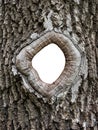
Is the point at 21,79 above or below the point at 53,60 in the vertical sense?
below

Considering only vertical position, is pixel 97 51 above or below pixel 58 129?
above

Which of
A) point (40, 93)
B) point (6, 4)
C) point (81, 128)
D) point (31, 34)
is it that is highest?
point (6, 4)

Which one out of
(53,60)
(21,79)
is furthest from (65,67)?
(21,79)

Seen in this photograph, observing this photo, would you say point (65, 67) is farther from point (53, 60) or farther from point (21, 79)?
point (21, 79)

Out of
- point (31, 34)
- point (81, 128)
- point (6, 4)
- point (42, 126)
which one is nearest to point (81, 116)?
point (81, 128)

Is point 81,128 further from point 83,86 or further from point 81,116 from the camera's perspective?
point 83,86
